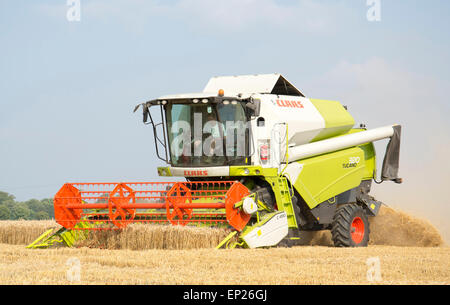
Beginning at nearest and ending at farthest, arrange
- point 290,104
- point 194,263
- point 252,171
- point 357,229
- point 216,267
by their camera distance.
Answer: point 216,267
point 194,263
point 252,171
point 290,104
point 357,229

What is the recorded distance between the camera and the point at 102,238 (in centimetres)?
903

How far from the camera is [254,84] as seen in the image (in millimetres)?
10281

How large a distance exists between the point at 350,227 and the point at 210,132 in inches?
116

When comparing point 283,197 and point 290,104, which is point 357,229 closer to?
point 283,197

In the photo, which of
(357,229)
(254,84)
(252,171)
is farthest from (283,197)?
(357,229)

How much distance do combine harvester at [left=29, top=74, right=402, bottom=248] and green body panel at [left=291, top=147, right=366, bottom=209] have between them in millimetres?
16

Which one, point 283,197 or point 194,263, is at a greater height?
point 283,197

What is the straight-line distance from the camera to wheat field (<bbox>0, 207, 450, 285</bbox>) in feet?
19.7

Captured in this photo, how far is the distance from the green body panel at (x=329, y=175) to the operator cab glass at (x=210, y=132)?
3.73 ft

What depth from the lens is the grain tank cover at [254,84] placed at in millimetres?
10180

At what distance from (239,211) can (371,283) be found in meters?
2.79

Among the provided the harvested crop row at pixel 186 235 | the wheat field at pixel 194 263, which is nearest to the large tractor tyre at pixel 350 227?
the harvested crop row at pixel 186 235
